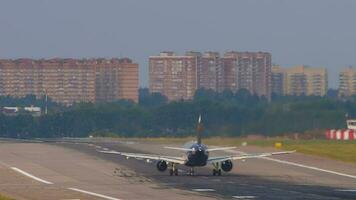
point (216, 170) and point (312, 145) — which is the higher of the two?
point (312, 145)

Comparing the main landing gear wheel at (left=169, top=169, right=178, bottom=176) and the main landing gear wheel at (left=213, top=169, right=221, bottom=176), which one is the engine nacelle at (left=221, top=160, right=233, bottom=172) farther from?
the main landing gear wheel at (left=169, top=169, right=178, bottom=176)

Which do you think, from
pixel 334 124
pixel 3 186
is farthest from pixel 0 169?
pixel 334 124

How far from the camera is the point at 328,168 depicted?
80.9m

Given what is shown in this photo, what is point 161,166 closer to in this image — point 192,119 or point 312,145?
point 312,145

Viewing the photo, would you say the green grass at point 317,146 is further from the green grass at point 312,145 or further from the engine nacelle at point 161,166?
the engine nacelle at point 161,166

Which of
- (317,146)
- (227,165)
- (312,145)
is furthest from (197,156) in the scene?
(312,145)

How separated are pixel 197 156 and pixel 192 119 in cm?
7063

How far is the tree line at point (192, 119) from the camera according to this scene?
4616 inches

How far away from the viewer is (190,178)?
233ft

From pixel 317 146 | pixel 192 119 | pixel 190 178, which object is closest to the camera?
pixel 190 178

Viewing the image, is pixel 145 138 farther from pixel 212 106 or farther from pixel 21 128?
pixel 21 128

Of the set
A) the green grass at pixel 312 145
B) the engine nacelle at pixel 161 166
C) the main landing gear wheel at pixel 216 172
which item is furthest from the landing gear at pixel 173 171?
the green grass at pixel 312 145

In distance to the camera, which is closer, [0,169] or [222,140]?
[0,169]

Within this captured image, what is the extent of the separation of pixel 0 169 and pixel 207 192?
2164cm
